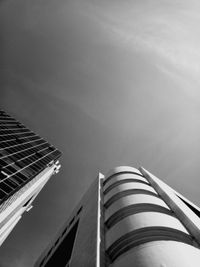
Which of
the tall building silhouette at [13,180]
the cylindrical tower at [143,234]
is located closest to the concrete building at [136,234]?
the cylindrical tower at [143,234]

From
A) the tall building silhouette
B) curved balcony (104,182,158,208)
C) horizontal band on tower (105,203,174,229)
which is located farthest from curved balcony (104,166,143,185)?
the tall building silhouette

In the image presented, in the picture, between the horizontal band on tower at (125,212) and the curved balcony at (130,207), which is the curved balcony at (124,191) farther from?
the horizontal band on tower at (125,212)

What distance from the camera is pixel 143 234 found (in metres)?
19.5

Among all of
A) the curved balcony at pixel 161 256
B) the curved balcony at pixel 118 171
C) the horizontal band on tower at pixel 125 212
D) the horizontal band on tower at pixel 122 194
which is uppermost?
the curved balcony at pixel 118 171

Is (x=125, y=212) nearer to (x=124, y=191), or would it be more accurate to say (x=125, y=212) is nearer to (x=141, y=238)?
(x=124, y=191)

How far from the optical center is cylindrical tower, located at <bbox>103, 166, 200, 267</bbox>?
15.7 meters

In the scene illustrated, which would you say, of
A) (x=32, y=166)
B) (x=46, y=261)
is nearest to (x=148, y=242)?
(x=46, y=261)

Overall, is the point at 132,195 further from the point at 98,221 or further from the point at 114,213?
the point at 98,221

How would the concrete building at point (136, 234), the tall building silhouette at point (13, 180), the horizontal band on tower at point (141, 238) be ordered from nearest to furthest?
1. the concrete building at point (136, 234)
2. the horizontal band on tower at point (141, 238)
3. the tall building silhouette at point (13, 180)

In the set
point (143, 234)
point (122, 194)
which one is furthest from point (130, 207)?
point (143, 234)

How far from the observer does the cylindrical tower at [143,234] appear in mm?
15688

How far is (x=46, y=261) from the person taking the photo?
3378 cm

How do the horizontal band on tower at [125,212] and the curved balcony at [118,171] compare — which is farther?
the curved balcony at [118,171]

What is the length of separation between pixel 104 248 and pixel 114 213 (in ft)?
15.6
